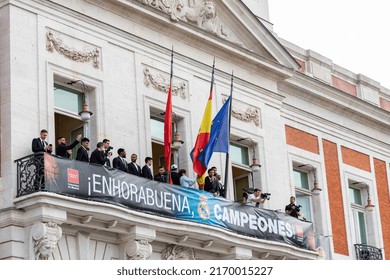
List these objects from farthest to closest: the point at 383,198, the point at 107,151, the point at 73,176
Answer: the point at 383,198
the point at 107,151
the point at 73,176

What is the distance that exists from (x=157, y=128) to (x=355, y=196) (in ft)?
27.3

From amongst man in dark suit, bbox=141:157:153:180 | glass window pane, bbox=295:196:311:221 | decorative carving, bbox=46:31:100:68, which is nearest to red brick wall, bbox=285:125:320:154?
glass window pane, bbox=295:196:311:221

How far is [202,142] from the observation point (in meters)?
23.2

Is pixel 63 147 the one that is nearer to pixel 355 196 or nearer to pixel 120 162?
pixel 120 162

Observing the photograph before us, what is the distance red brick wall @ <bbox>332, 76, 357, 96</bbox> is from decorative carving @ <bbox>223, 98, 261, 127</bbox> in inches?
186

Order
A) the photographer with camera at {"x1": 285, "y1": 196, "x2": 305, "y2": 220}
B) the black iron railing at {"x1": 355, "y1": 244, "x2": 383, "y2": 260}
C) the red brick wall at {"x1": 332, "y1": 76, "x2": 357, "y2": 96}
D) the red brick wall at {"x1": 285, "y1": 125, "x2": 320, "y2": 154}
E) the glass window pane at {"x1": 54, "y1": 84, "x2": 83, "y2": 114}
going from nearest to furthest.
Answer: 1. the glass window pane at {"x1": 54, "y1": 84, "x2": 83, "y2": 114}
2. the photographer with camera at {"x1": 285, "y1": 196, "x2": 305, "y2": 220}
3. the red brick wall at {"x1": 285, "y1": 125, "x2": 320, "y2": 154}
4. the black iron railing at {"x1": 355, "y1": 244, "x2": 383, "y2": 260}
5. the red brick wall at {"x1": 332, "y1": 76, "x2": 357, "y2": 96}

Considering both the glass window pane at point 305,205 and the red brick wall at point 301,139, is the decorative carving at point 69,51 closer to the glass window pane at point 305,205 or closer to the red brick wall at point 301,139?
the red brick wall at point 301,139

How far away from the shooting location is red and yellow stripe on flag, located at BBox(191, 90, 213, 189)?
22969 millimetres

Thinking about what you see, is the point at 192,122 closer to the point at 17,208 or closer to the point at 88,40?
the point at 88,40

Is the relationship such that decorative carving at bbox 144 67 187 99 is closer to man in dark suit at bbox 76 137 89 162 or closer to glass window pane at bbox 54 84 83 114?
glass window pane at bbox 54 84 83 114

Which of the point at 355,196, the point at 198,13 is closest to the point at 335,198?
the point at 355,196

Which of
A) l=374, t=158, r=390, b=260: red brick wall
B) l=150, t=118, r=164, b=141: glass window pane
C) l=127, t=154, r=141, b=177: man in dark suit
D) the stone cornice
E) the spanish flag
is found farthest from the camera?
l=374, t=158, r=390, b=260: red brick wall

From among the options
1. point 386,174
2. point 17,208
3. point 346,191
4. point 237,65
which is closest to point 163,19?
point 237,65

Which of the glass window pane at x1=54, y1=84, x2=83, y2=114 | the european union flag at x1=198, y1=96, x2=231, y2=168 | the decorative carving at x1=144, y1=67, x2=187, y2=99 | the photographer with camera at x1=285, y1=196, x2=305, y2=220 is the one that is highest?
the decorative carving at x1=144, y1=67, x2=187, y2=99
